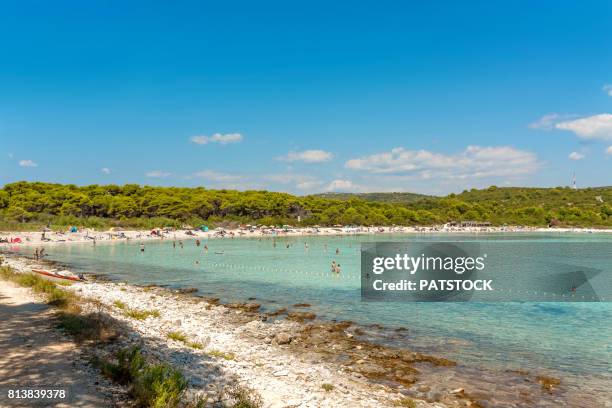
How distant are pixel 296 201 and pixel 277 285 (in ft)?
360

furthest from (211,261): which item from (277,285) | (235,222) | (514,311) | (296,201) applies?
(296,201)

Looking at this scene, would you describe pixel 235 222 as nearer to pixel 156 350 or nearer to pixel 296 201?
pixel 296 201

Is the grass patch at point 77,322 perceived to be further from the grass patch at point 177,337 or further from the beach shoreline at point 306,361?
the grass patch at point 177,337

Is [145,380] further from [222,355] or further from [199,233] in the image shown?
[199,233]

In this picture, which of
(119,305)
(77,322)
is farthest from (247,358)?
(119,305)

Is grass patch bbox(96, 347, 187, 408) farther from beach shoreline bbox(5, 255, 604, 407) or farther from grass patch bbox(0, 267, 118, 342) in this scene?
grass patch bbox(0, 267, 118, 342)

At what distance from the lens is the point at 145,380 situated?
866cm

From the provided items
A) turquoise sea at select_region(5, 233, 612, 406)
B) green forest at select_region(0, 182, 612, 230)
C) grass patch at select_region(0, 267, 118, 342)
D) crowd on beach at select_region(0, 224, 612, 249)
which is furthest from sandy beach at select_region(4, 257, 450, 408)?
green forest at select_region(0, 182, 612, 230)

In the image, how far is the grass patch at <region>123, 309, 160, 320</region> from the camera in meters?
18.4

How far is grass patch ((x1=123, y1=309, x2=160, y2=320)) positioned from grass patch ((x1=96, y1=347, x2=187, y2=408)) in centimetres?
842

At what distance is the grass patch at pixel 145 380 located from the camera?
26.2 ft

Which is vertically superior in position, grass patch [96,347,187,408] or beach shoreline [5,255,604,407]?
grass patch [96,347,187,408]

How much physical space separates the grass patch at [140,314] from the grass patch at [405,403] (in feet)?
40.1

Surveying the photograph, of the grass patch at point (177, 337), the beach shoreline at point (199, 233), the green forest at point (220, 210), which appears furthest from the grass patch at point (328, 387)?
the green forest at point (220, 210)
